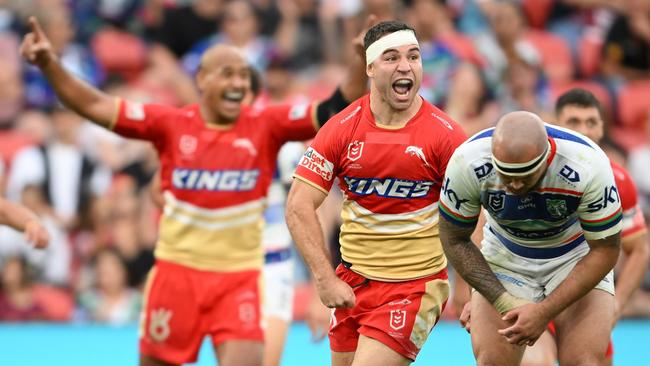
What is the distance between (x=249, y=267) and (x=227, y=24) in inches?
290

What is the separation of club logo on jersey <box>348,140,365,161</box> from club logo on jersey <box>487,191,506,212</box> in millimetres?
860

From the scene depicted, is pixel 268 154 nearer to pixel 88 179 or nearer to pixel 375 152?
pixel 375 152

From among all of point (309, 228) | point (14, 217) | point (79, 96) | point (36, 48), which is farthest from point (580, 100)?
point (14, 217)

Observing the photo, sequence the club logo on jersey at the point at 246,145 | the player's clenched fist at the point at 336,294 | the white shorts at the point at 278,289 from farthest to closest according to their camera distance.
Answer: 1. the white shorts at the point at 278,289
2. the club logo on jersey at the point at 246,145
3. the player's clenched fist at the point at 336,294

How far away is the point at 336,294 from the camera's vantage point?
7.28 meters

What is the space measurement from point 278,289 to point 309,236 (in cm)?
319

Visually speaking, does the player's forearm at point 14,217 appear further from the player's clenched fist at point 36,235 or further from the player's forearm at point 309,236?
the player's forearm at point 309,236

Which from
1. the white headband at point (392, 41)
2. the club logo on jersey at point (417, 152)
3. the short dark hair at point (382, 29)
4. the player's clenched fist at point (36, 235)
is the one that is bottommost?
the player's clenched fist at point (36, 235)

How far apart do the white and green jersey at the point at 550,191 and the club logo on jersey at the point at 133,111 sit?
108 inches

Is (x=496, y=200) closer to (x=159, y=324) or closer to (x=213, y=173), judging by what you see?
(x=213, y=173)

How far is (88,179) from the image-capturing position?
15.4 metres

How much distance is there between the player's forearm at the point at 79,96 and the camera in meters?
8.71

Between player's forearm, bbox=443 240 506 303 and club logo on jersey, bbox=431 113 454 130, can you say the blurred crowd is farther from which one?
player's forearm, bbox=443 240 506 303

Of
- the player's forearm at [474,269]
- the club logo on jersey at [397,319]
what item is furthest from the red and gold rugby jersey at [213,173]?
the player's forearm at [474,269]
